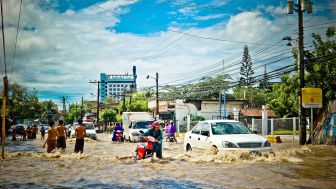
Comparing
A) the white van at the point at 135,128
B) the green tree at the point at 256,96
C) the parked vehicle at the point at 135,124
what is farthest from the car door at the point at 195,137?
the green tree at the point at 256,96

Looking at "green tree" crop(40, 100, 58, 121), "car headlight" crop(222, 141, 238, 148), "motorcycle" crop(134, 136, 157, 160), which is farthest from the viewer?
"green tree" crop(40, 100, 58, 121)

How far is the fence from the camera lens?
3054cm

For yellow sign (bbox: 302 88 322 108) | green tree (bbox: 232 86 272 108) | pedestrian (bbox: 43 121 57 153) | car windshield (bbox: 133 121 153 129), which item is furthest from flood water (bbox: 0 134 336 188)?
green tree (bbox: 232 86 272 108)

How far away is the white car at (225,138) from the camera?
1211 centimetres

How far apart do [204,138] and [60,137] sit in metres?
7.85

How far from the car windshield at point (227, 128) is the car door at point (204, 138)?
0.25 metres

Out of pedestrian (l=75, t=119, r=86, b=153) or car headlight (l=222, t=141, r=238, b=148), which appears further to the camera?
pedestrian (l=75, t=119, r=86, b=153)

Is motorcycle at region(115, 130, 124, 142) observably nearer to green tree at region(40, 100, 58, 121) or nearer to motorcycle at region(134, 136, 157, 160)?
motorcycle at region(134, 136, 157, 160)

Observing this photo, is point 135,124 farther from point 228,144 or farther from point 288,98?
point 288,98

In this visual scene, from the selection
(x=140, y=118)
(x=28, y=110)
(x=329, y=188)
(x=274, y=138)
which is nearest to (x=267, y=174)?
(x=329, y=188)

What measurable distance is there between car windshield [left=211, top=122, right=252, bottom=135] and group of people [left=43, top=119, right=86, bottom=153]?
6.34 m

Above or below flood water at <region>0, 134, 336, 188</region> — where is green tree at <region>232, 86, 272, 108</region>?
above

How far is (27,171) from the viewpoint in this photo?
11.9 meters

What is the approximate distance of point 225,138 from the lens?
1246cm
